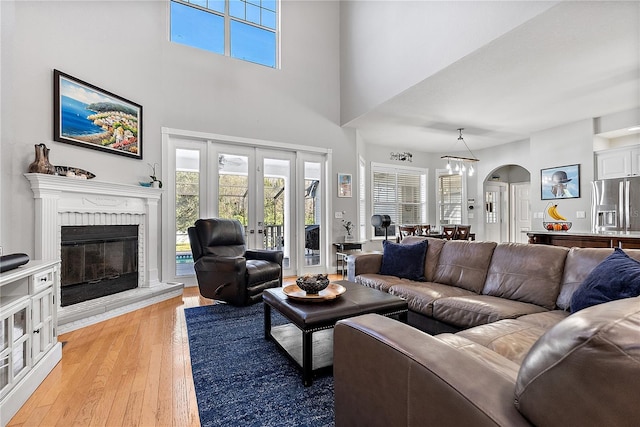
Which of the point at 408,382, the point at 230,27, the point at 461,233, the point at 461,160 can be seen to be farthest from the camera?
the point at 461,160

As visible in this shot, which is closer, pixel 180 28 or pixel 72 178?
pixel 72 178

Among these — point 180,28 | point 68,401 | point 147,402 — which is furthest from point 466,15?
point 68,401

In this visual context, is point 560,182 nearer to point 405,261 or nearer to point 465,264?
point 465,264

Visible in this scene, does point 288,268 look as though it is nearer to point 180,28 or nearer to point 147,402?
point 147,402

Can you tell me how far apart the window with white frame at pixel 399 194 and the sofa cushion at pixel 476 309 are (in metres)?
4.62

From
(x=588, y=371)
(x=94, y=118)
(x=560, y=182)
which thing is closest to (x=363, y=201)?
(x=560, y=182)

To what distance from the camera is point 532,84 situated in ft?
12.4

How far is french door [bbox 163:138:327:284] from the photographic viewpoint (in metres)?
4.38

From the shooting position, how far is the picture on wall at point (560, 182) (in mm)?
5168

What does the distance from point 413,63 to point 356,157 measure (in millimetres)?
2100

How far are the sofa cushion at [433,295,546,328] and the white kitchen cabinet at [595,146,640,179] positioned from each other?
4.30 meters

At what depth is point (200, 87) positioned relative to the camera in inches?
176

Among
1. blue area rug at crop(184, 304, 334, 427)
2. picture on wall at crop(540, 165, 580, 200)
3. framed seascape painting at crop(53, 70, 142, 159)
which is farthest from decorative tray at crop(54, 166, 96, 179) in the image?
picture on wall at crop(540, 165, 580, 200)

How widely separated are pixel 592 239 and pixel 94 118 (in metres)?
5.78
